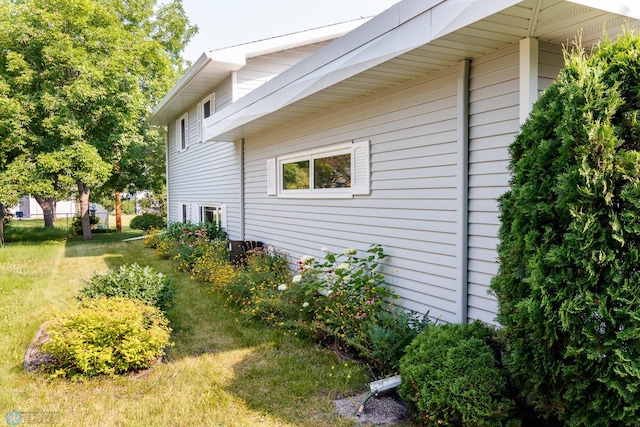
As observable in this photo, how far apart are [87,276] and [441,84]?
8406mm

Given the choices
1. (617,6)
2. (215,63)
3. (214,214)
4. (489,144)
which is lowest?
(214,214)

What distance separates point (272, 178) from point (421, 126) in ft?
13.6

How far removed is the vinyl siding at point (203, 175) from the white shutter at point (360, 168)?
472 cm

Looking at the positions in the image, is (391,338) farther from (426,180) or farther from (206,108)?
(206,108)

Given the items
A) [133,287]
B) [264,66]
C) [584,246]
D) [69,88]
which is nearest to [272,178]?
[264,66]

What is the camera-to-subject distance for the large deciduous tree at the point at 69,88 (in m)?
14.3

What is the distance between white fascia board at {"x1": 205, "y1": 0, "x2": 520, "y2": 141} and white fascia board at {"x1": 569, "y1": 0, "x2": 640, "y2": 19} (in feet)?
1.67

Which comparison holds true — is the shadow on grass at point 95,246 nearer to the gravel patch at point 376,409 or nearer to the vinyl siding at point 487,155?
the gravel patch at point 376,409

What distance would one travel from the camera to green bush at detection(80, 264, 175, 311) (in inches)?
196

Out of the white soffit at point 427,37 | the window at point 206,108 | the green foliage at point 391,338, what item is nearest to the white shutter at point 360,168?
the white soffit at point 427,37

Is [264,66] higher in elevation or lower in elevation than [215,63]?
higher

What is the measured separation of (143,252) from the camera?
13.0 metres

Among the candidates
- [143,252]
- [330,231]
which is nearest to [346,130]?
[330,231]

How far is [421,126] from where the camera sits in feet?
14.5
